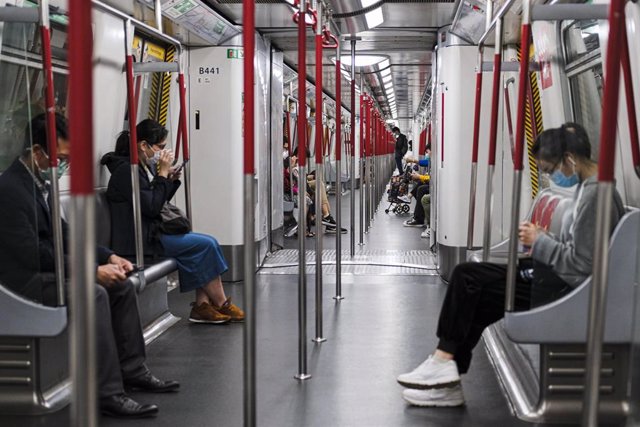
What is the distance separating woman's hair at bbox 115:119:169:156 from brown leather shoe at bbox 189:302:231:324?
123 cm

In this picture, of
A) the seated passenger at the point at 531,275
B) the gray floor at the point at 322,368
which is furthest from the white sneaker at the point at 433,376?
the gray floor at the point at 322,368

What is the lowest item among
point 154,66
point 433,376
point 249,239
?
point 433,376

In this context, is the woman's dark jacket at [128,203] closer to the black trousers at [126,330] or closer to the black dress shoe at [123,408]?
the black trousers at [126,330]

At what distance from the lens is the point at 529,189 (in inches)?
151

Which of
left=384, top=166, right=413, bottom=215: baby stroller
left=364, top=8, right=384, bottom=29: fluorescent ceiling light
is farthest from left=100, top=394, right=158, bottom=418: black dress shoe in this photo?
left=384, top=166, right=413, bottom=215: baby stroller

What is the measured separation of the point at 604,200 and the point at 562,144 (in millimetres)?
1580

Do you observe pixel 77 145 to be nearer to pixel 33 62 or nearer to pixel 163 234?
pixel 33 62

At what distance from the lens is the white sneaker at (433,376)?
385cm

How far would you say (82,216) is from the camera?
1530mm

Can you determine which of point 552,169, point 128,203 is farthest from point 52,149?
point 552,169

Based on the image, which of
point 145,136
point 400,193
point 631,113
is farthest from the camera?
point 400,193

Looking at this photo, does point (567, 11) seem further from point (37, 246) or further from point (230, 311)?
point (230, 311)

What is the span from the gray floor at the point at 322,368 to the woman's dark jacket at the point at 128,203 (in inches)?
26.9

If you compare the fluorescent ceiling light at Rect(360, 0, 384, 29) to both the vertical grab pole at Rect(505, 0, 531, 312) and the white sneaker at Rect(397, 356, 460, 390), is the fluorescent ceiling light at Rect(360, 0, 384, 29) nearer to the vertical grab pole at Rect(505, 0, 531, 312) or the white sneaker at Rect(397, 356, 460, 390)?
the vertical grab pole at Rect(505, 0, 531, 312)
